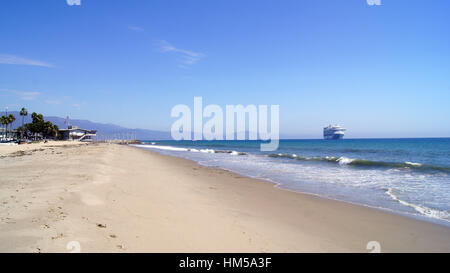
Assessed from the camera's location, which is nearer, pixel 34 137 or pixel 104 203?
pixel 104 203

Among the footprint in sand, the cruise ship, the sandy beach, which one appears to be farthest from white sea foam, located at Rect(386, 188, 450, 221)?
the cruise ship

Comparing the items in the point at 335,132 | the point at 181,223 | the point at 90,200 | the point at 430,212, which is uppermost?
the point at 335,132

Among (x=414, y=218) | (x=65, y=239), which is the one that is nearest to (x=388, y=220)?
(x=414, y=218)

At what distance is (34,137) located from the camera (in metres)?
89.9

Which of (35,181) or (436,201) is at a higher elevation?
(35,181)

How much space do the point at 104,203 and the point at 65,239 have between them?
2640 mm

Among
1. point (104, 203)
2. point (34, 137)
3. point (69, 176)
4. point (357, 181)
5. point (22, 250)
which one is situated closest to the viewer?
point (22, 250)

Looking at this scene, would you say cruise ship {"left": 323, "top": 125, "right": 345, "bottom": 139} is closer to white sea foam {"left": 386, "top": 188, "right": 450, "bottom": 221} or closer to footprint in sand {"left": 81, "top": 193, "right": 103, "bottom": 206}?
white sea foam {"left": 386, "top": 188, "right": 450, "bottom": 221}

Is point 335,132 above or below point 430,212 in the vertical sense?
above

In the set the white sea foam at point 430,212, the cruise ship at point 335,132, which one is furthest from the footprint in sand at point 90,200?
the cruise ship at point 335,132

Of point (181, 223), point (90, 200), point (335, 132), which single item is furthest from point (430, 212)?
point (335, 132)

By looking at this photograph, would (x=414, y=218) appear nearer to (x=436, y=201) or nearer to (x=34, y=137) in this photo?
(x=436, y=201)

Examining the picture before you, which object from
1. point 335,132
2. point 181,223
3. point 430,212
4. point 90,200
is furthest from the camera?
point 335,132

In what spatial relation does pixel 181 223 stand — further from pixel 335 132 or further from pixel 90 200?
pixel 335 132
